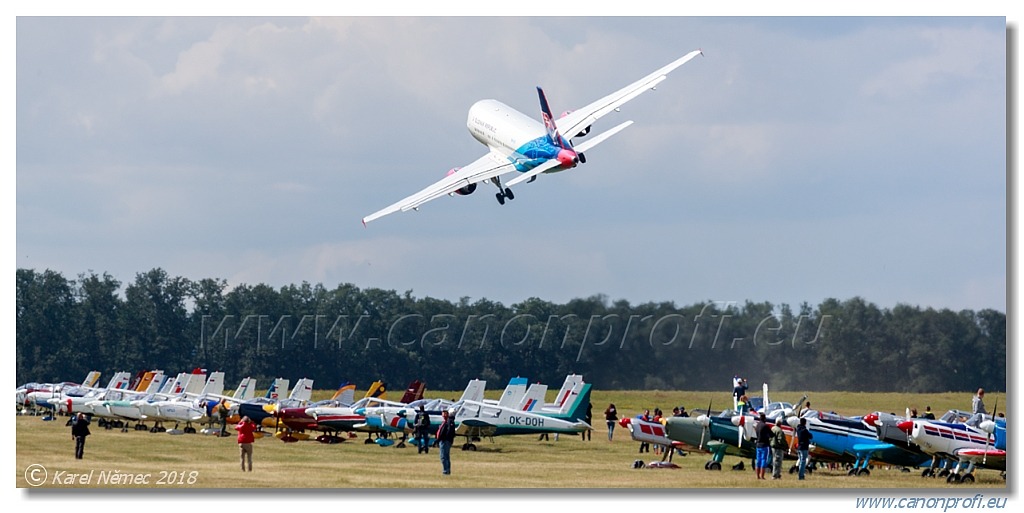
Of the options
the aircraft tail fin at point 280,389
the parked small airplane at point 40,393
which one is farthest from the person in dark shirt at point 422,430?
the parked small airplane at point 40,393

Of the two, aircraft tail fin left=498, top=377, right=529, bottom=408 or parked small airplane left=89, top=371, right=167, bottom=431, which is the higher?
aircraft tail fin left=498, top=377, right=529, bottom=408

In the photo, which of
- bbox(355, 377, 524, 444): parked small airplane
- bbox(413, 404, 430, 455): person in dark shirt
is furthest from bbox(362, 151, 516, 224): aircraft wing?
bbox(413, 404, 430, 455): person in dark shirt

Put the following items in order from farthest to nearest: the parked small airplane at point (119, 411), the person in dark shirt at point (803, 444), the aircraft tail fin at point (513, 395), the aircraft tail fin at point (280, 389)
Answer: the aircraft tail fin at point (280, 389), the parked small airplane at point (119, 411), the aircraft tail fin at point (513, 395), the person in dark shirt at point (803, 444)

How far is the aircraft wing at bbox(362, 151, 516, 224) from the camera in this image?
1922 inches

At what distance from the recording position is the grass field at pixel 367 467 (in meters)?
28.7

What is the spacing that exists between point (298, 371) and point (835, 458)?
43.9 meters

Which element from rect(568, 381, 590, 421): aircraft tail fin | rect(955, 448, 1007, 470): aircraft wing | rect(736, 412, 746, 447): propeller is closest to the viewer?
rect(955, 448, 1007, 470): aircraft wing

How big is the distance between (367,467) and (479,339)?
3263 centimetres

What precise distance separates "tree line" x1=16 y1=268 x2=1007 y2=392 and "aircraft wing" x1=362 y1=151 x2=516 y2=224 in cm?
715

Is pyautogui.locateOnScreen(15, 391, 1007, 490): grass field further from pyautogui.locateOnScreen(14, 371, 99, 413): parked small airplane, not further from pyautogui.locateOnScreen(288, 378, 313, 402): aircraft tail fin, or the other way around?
pyautogui.locateOnScreen(14, 371, 99, 413): parked small airplane

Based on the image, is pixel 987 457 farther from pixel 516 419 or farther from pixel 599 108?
pixel 599 108

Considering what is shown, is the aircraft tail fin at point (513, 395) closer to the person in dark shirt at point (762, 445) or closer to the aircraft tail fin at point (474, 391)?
the aircraft tail fin at point (474, 391)

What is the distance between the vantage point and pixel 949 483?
2950 cm

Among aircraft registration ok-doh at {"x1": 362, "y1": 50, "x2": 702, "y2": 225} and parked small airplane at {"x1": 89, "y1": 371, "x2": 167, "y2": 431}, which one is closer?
aircraft registration ok-doh at {"x1": 362, "y1": 50, "x2": 702, "y2": 225}
